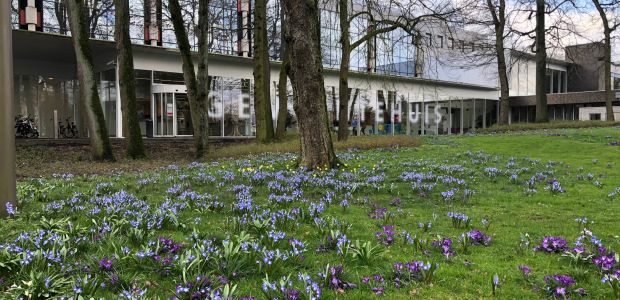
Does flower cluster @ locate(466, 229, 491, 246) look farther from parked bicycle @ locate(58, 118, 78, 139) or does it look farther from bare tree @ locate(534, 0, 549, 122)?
parked bicycle @ locate(58, 118, 78, 139)

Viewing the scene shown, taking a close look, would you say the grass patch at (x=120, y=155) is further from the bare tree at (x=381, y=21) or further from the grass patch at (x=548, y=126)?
the grass patch at (x=548, y=126)

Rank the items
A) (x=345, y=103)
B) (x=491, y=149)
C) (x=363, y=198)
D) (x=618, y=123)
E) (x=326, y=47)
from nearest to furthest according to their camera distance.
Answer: (x=363, y=198) → (x=491, y=149) → (x=345, y=103) → (x=618, y=123) → (x=326, y=47)

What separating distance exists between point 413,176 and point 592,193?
2781 millimetres

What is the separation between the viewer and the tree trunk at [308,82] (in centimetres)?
949

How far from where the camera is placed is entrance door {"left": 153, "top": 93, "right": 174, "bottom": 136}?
31016mm

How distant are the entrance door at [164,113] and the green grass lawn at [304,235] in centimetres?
2278

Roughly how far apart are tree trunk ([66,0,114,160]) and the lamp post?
1056cm

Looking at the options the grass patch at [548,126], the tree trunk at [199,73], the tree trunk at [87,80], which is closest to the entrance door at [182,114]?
the tree trunk at [199,73]

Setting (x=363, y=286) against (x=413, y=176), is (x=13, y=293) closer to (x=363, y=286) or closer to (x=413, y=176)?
(x=363, y=286)

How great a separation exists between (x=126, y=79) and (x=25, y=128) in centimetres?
→ 1540

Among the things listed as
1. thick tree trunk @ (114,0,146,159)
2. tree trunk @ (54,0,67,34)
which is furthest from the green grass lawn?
tree trunk @ (54,0,67,34)

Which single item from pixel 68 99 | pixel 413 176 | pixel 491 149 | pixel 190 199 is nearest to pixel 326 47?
pixel 68 99

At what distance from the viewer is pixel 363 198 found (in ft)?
22.5

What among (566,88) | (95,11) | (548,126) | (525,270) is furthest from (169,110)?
(566,88)
